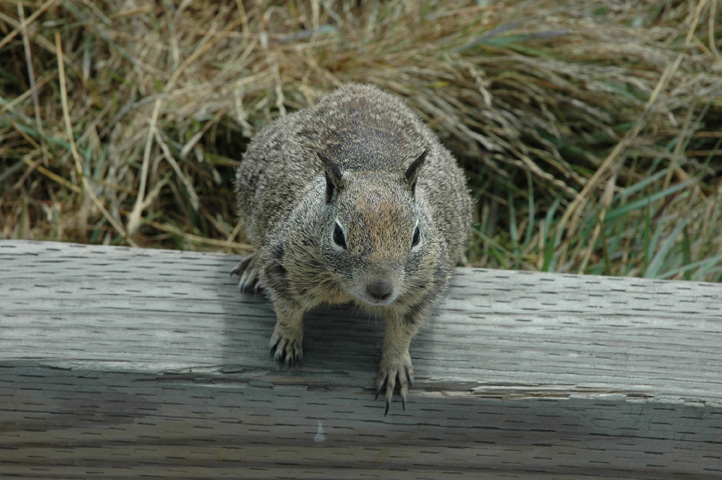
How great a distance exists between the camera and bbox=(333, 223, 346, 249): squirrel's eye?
5.19 ft

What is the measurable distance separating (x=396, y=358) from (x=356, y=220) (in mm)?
351

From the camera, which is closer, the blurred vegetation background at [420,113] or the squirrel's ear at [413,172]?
the squirrel's ear at [413,172]

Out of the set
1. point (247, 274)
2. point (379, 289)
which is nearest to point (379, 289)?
point (379, 289)

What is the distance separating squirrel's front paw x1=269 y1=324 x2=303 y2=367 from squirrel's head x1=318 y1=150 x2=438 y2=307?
210mm

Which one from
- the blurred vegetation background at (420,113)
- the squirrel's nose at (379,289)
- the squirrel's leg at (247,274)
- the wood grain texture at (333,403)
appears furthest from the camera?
the blurred vegetation background at (420,113)

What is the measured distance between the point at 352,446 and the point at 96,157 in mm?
2280

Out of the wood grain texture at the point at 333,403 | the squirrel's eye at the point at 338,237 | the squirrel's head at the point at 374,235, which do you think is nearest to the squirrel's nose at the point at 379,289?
the squirrel's head at the point at 374,235

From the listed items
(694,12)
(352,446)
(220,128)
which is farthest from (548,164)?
(352,446)

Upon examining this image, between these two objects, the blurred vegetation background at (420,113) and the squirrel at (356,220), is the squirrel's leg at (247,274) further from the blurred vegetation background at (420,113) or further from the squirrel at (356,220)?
the blurred vegetation background at (420,113)

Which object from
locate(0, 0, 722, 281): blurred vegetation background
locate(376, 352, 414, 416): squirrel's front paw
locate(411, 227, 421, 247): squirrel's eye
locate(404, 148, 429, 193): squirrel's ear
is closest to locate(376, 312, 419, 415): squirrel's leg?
locate(376, 352, 414, 416): squirrel's front paw

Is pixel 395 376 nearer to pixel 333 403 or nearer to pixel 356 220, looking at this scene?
pixel 333 403

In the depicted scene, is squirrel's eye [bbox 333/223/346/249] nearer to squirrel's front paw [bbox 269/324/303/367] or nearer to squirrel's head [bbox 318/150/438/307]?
squirrel's head [bbox 318/150/438/307]

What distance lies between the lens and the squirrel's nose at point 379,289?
58.4 inches

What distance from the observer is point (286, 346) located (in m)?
1.68
